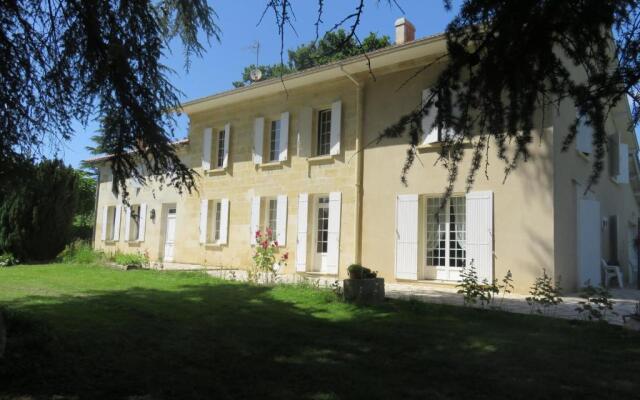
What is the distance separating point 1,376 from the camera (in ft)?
10.9

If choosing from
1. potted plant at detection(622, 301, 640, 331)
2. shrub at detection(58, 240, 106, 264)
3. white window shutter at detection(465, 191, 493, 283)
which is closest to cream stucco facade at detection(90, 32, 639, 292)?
white window shutter at detection(465, 191, 493, 283)

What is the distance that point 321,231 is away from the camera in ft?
41.2

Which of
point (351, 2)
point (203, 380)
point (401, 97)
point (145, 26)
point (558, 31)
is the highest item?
point (401, 97)

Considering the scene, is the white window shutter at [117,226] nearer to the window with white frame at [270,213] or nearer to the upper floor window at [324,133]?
the window with white frame at [270,213]

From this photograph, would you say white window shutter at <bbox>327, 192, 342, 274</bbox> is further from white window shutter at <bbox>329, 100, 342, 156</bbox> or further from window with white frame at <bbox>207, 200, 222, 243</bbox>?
window with white frame at <bbox>207, 200, 222, 243</bbox>

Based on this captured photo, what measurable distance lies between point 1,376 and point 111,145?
2747 mm

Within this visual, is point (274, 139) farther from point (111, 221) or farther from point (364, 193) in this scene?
point (111, 221)

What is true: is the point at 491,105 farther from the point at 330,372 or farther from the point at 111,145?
the point at 111,145

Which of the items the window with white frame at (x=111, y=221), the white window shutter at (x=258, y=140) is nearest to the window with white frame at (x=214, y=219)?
the white window shutter at (x=258, y=140)

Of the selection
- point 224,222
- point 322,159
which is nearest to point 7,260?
point 224,222

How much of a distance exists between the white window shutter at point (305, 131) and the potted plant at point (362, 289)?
5918mm

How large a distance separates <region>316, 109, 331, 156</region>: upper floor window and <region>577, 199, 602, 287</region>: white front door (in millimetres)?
6184

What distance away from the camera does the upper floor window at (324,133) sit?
12.9 meters

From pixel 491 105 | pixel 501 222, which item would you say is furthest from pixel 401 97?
pixel 491 105
